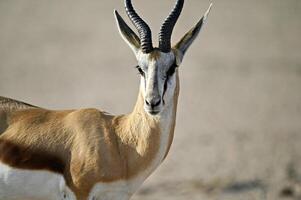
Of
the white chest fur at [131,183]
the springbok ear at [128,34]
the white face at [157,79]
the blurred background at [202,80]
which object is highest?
the springbok ear at [128,34]

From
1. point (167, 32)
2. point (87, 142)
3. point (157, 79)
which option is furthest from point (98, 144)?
point (167, 32)

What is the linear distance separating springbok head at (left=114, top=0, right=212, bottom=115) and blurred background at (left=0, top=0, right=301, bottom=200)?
5333 millimetres

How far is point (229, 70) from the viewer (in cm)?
2698

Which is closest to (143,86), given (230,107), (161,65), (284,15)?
(161,65)

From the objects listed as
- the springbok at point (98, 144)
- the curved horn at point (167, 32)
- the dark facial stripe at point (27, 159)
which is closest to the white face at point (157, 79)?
the springbok at point (98, 144)

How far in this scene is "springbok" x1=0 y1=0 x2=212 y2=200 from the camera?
8906 mm

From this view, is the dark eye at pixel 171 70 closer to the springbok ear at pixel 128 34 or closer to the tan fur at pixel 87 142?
the tan fur at pixel 87 142

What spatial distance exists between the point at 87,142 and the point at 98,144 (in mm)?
144

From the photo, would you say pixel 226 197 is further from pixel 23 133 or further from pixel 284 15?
pixel 284 15

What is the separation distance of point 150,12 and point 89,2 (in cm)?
551

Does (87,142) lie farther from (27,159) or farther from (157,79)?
(157,79)

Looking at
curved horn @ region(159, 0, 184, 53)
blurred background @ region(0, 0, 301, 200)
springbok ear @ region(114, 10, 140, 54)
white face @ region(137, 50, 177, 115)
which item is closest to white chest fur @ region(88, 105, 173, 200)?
white face @ region(137, 50, 177, 115)

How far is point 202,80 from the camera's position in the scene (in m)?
25.6

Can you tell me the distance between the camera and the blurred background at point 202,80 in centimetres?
1592
